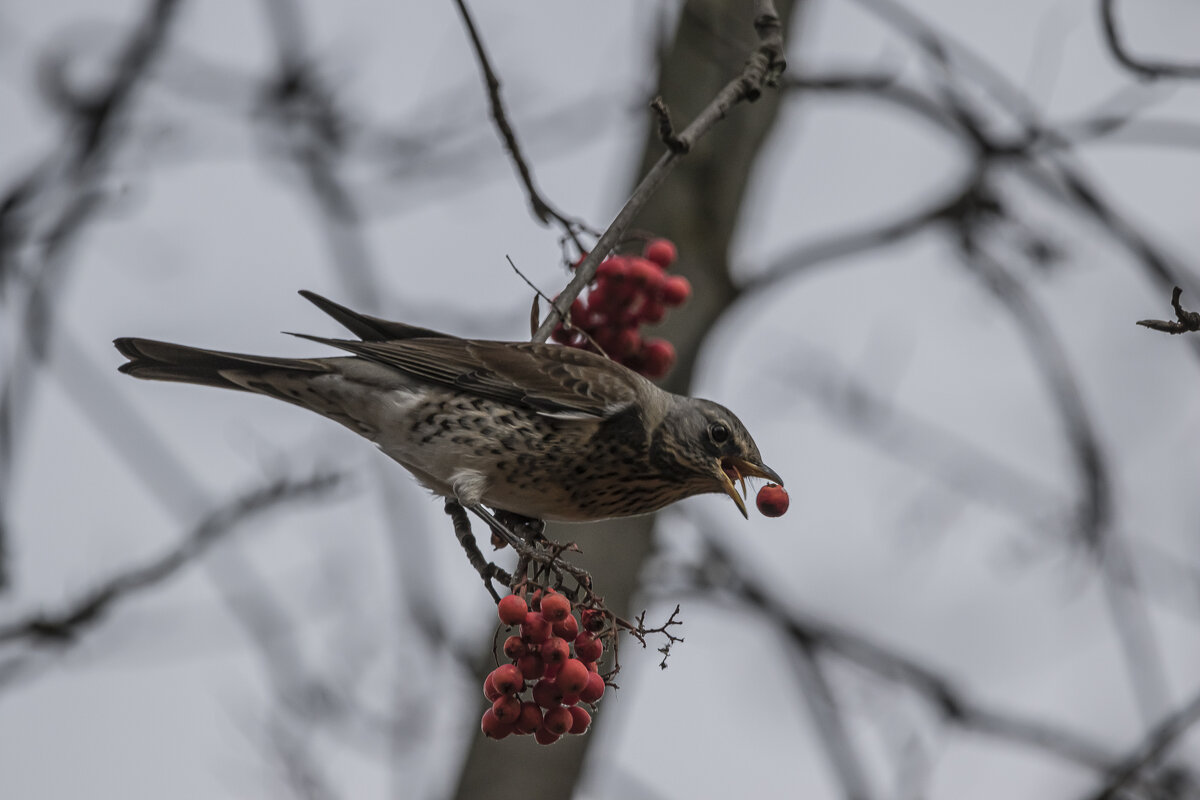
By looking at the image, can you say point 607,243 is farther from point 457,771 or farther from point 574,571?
point 457,771

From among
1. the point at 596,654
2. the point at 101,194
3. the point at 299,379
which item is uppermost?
the point at 101,194

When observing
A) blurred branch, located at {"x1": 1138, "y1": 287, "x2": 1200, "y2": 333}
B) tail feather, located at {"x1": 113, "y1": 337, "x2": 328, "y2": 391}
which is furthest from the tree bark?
blurred branch, located at {"x1": 1138, "y1": 287, "x2": 1200, "y2": 333}

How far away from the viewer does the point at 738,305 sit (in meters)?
5.93

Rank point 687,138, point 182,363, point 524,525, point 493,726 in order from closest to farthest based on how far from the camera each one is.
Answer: point 493,726 < point 687,138 < point 524,525 < point 182,363

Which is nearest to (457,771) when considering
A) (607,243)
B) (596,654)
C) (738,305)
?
(738,305)

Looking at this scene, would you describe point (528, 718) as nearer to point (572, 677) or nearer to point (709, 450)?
point (572, 677)

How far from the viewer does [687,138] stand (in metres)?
2.71

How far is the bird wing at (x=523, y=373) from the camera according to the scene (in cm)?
372

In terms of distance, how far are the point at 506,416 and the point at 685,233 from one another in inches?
95.3

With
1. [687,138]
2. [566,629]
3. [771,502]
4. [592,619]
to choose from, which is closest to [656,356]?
[771,502]

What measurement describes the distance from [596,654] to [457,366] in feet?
4.69

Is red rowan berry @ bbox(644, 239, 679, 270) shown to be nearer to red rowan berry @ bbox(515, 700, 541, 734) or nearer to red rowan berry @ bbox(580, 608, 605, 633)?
red rowan berry @ bbox(580, 608, 605, 633)

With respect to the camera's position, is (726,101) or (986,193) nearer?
(726,101)

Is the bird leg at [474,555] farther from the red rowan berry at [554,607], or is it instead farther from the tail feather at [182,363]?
the tail feather at [182,363]
